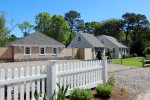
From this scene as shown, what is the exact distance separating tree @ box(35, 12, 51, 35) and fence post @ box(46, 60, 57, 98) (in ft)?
226

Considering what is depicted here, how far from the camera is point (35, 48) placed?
Result: 149 feet

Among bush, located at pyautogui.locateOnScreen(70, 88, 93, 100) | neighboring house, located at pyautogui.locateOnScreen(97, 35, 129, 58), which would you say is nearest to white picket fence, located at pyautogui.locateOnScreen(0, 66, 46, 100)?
bush, located at pyautogui.locateOnScreen(70, 88, 93, 100)

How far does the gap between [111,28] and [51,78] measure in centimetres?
8495

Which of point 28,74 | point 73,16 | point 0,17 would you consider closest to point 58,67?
point 28,74

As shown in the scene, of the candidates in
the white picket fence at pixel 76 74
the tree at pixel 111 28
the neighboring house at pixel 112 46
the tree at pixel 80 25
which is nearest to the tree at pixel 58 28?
the neighboring house at pixel 112 46

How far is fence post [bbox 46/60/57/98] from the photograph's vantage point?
7.32m

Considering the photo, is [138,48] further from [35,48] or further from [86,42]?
[35,48]

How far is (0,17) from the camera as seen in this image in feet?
→ 205

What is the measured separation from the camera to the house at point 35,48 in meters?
43.0

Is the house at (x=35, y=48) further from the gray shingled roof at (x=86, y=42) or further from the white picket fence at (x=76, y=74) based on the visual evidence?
the white picket fence at (x=76, y=74)

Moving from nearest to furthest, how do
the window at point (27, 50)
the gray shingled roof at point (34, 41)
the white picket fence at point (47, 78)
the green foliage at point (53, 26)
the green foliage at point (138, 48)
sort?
the white picket fence at point (47, 78)
the gray shingled roof at point (34, 41)
the window at point (27, 50)
the green foliage at point (138, 48)
the green foliage at point (53, 26)

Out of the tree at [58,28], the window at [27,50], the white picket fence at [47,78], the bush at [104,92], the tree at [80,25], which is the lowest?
the bush at [104,92]

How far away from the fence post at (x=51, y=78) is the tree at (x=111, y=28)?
273ft

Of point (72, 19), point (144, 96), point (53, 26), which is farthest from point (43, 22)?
point (144, 96)
